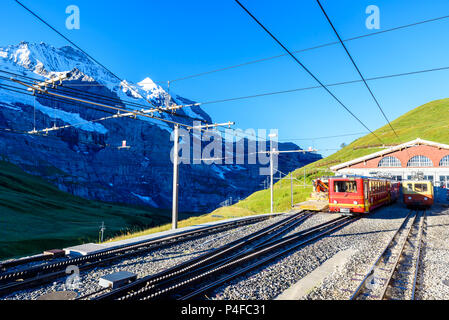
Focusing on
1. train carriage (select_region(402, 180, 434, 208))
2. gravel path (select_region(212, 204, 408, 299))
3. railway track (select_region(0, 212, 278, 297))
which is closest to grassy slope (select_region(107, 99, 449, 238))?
train carriage (select_region(402, 180, 434, 208))

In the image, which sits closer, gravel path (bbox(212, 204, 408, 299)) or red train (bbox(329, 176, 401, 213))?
gravel path (bbox(212, 204, 408, 299))

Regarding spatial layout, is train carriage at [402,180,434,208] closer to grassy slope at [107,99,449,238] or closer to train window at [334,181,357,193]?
train window at [334,181,357,193]

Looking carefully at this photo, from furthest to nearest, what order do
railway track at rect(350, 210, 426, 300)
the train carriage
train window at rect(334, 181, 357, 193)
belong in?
the train carriage
train window at rect(334, 181, 357, 193)
railway track at rect(350, 210, 426, 300)

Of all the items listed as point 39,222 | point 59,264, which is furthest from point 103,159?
point 59,264

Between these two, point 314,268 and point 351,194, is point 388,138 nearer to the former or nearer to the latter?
point 351,194

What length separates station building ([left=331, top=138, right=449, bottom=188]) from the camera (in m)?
45.0

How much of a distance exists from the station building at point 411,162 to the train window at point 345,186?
27.8 m

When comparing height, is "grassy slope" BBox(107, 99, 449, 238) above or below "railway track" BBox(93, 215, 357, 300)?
above

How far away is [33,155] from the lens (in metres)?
120

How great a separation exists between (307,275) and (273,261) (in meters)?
1.64

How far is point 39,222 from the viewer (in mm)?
50344

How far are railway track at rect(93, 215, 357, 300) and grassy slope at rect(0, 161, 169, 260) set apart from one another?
975 inches

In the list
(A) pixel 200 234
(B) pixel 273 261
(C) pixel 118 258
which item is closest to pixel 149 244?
(C) pixel 118 258
